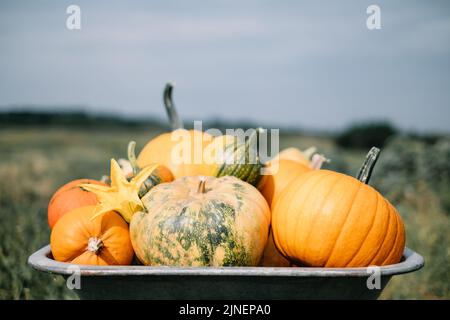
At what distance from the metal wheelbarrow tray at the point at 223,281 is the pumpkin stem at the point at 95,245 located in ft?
0.57

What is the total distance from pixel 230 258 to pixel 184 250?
0.19 meters

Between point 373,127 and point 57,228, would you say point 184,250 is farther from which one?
point 373,127

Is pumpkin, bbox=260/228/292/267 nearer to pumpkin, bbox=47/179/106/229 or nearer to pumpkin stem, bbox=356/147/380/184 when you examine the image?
pumpkin stem, bbox=356/147/380/184

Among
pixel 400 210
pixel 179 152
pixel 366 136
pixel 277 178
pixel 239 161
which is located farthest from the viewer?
pixel 366 136

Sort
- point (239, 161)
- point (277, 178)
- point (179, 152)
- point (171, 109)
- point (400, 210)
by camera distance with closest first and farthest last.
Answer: point (239, 161), point (277, 178), point (179, 152), point (171, 109), point (400, 210)

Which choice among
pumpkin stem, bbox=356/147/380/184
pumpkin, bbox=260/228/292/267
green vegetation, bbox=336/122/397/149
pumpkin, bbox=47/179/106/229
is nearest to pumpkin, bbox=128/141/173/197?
pumpkin, bbox=47/179/106/229

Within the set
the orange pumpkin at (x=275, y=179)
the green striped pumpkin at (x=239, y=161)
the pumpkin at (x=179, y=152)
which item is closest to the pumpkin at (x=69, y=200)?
the pumpkin at (x=179, y=152)

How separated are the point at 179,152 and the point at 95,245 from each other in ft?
2.99

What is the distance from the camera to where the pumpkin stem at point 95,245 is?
7.08 feet

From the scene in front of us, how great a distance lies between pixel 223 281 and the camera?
1877 mm

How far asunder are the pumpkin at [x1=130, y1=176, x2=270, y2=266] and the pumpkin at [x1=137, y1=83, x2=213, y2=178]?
23.7 inches
